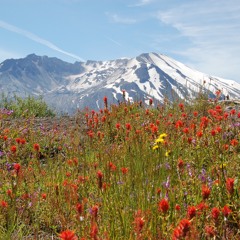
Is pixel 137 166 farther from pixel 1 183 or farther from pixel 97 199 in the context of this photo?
pixel 1 183

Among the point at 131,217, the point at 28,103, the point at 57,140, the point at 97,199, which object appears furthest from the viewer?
the point at 28,103

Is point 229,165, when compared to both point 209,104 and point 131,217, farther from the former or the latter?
point 209,104

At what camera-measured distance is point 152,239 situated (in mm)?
2244

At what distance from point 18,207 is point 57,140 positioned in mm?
3805

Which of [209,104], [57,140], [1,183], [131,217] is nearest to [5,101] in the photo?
[57,140]

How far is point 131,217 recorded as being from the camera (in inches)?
104

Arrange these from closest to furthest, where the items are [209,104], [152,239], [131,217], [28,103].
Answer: [152,239]
[131,217]
[209,104]
[28,103]

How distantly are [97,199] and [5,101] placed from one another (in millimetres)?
9590

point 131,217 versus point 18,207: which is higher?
point 131,217

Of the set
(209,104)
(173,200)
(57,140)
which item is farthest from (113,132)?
(173,200)

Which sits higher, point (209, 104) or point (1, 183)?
point (209, 104)

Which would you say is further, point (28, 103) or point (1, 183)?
point (28, 103)

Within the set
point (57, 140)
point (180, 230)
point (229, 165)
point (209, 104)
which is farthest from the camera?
point (209, 104)

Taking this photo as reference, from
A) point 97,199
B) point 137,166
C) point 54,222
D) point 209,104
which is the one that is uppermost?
point 209,104
